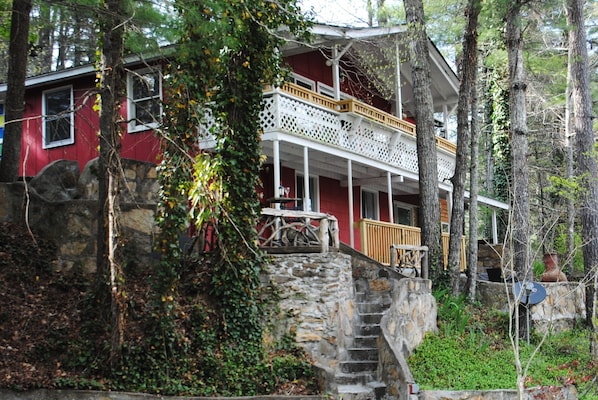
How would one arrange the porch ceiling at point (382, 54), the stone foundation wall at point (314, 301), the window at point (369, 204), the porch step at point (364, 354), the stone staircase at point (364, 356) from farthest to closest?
the window at point (369, 204) < the porch ceiling at point (382, 54) < the porch step at point (364, 354) < the stone foundation wall at point (314, 301) < the stone staircase at point (364, 356)

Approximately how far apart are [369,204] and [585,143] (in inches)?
311

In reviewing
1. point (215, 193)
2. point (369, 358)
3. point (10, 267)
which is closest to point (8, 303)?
point (10, 267)

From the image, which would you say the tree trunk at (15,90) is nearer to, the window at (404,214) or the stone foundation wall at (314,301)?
the stone foundation wall at (314,301)

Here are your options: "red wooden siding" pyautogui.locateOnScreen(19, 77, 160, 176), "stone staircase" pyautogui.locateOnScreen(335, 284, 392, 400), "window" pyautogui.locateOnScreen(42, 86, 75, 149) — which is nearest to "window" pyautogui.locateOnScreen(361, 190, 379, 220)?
"red wooden siding" pyautogui.locateOnScreen(19, 77, 160, 176)

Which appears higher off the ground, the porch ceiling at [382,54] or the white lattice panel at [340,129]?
the porch ceiling at [382,54]

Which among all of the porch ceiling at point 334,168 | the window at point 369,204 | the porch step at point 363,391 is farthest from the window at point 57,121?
the porch step at point 363,391

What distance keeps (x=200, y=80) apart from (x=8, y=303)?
4.43 meters

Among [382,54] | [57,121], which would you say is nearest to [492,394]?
[382,54]

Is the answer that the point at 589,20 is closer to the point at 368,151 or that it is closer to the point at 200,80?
the point at 368,151

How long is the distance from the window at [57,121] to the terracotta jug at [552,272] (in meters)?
12.8

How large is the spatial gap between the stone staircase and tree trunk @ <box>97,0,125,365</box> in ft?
A: 11.4

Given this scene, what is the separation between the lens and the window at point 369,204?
22.7 meters

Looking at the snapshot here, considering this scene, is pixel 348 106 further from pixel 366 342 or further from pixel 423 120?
pixel 366 342

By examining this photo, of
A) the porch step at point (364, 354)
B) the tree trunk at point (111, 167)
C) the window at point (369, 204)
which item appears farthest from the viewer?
the window at point (369, 204)
